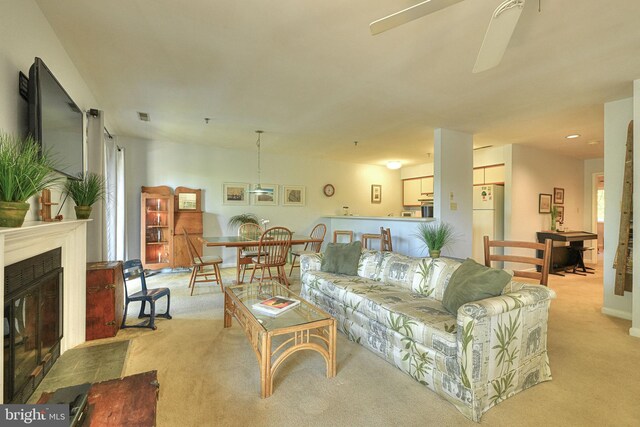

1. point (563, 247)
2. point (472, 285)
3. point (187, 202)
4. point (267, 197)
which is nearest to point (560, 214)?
point (563, 247)

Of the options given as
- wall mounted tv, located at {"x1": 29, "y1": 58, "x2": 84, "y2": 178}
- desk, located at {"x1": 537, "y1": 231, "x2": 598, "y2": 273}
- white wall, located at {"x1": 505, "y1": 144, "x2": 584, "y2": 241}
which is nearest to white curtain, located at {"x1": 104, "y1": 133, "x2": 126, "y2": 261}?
wall mounted tv, located at {"x1": 29, "y1": 58, "x2": 84, "y2": 178}

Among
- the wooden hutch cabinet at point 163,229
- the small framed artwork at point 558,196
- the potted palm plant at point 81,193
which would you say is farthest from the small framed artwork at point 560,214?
the potted palm plant at point 81,193

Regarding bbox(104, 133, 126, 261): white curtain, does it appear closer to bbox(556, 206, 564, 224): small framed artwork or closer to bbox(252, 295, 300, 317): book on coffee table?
bbox(252, 295, 300, 317): book on coffee table

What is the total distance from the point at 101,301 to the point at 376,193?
635cm

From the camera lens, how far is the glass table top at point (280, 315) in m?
2.02

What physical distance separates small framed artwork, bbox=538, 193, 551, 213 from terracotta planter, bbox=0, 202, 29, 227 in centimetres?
721

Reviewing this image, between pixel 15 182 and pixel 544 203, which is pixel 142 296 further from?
pixel 544 203

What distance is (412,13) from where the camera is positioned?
138 cm

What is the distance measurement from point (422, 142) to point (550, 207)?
125 inches

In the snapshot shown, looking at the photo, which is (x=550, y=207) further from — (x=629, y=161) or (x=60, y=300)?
(x=60, y=300)

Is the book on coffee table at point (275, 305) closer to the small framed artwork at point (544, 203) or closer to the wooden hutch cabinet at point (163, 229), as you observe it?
the wooden hutch cabinet at point (163, 229)

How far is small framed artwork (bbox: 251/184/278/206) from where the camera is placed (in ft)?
20.6

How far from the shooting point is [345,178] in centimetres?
736

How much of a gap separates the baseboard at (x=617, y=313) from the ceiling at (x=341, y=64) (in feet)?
7.58
